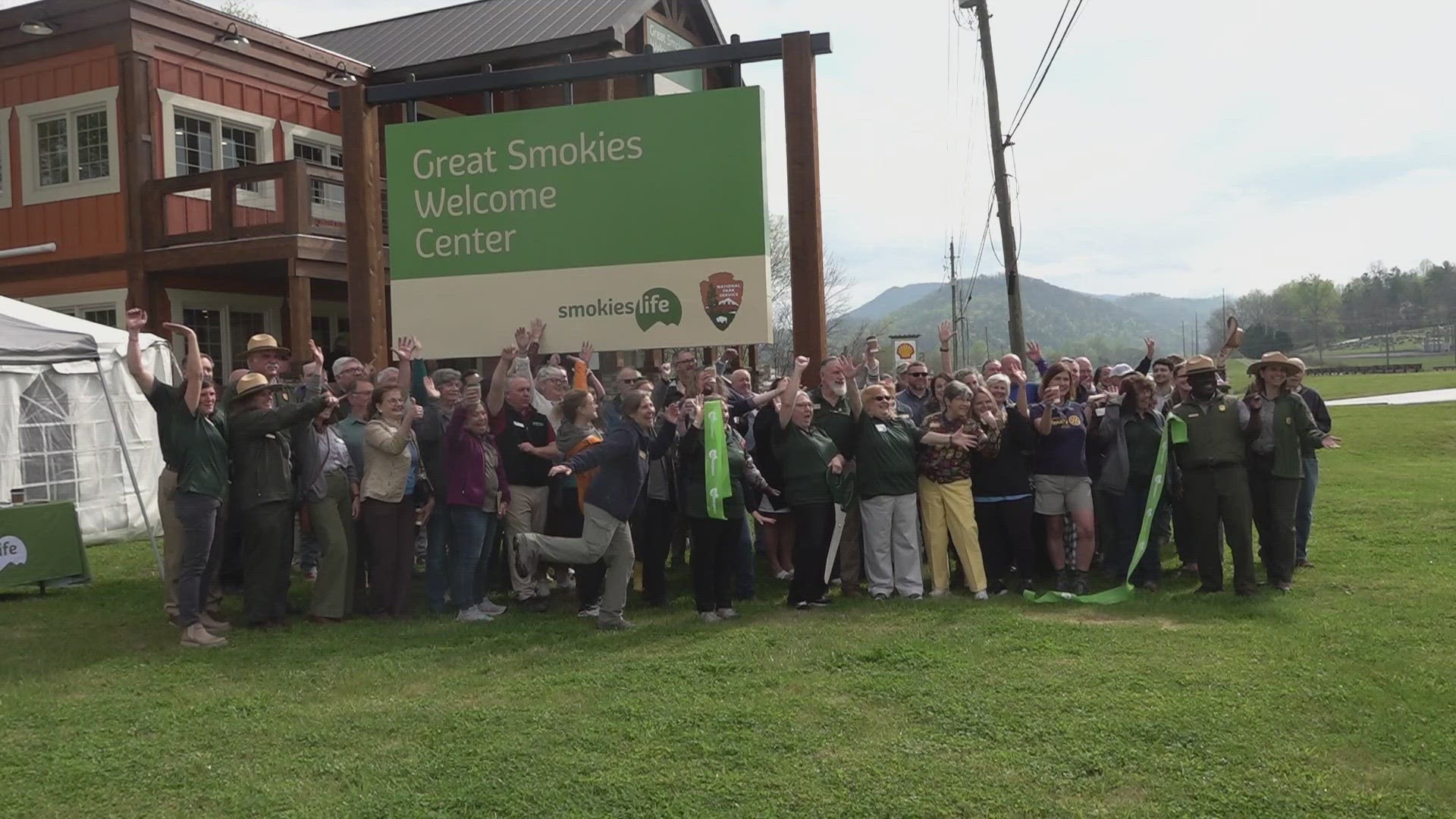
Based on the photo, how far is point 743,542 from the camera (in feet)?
26.9

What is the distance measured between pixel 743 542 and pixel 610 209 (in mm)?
2778

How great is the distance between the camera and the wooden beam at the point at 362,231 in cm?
934

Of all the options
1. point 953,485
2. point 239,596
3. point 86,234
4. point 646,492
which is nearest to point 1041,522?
point 953,485

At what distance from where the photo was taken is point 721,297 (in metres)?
8.29

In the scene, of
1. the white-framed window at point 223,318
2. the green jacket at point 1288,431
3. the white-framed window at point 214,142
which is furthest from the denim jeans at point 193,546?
the white-framed window at point 223,318

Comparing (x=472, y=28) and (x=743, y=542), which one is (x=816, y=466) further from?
(x=472, y=28)

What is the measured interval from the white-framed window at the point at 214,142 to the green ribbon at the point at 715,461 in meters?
10.9

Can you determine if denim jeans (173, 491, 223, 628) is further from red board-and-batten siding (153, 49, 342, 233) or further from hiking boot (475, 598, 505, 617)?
red board-and-batten siding (153, 49, 342, 233)

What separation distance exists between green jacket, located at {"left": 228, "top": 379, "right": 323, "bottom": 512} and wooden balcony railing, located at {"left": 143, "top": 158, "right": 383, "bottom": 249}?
779 centimetres

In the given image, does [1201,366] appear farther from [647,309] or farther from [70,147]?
[70,147]

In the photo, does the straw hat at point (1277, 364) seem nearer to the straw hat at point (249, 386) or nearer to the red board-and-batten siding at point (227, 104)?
the straw hat at point (249, 386)

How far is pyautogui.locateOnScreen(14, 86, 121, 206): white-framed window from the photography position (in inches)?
599

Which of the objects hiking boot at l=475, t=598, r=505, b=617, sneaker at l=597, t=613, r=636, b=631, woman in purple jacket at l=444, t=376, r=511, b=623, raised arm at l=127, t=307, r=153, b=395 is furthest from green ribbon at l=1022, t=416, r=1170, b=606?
raised arm at l=127, t=307, r=153, b=395

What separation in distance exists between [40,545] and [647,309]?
17.9 feet
